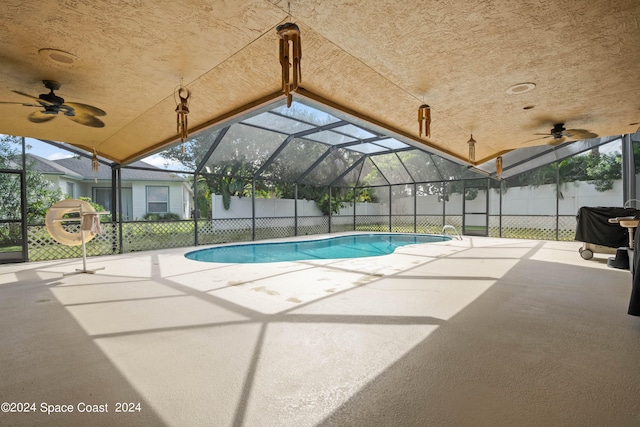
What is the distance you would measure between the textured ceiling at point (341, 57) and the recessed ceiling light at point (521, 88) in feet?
0.30

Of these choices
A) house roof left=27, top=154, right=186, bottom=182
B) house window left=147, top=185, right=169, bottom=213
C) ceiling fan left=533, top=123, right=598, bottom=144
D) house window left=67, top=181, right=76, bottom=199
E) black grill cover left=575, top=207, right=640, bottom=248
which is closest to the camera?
ceiling fan left=533, top=123, right=598, bottom=144

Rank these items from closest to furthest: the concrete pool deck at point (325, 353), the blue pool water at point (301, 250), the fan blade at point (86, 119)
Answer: the concrete pool deck at point (325, 353) → the fan blade at point (86, 119) → the blue pool water at point (301, 250)

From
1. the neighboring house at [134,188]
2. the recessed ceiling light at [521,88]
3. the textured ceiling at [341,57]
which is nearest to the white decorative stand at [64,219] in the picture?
the textured ceiling at [341,57]

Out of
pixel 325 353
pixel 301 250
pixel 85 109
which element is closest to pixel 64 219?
pixel 85 109

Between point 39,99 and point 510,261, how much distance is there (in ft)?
22.8

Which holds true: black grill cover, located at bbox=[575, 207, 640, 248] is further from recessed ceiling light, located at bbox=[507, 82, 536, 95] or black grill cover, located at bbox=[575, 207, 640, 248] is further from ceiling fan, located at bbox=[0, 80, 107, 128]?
ceiling fan, located at bbox=[0, 80, 107, 128]

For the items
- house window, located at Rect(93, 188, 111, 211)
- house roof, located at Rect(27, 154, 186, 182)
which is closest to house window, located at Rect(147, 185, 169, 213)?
house roof, located at Rect(27, 154, 186, 182)

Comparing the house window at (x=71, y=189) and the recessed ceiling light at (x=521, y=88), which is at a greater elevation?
the recessed ceiling light at (x=521, y=88)

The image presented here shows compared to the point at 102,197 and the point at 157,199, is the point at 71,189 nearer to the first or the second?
the point at 102,197

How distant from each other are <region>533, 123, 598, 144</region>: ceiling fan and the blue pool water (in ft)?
13.9

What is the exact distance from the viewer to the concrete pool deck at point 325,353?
4.33 feet

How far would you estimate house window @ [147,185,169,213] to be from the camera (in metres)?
12.3

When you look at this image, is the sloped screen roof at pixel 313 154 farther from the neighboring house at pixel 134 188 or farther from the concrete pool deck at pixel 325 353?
the concrete pool deck at pixel 325 353

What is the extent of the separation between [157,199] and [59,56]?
1078 cm
